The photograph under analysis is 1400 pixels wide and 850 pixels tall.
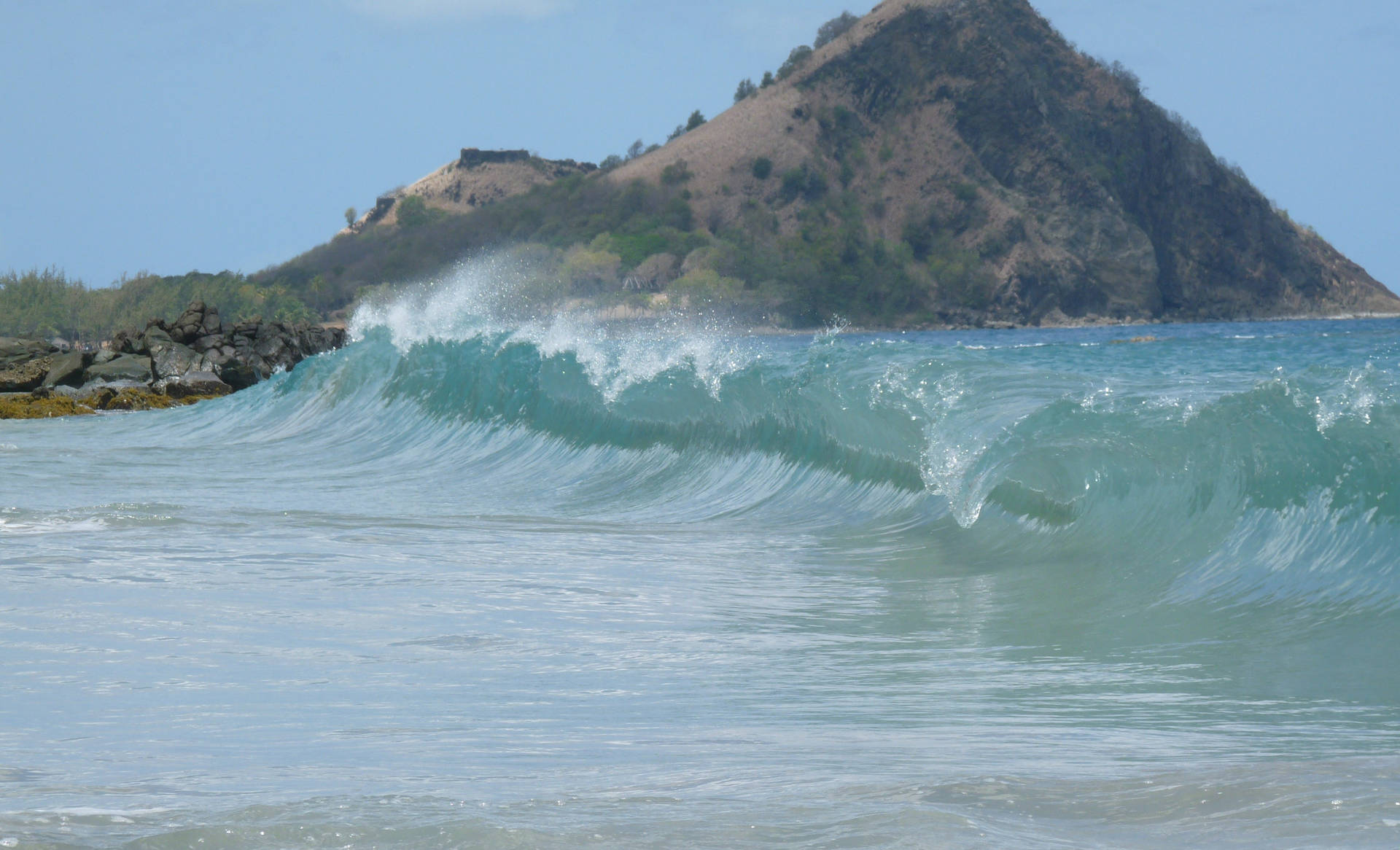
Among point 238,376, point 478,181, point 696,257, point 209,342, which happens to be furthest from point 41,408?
point 478,181

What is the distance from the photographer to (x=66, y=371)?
84.8 ft

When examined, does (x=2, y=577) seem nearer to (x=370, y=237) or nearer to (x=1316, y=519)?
(x=1316, y=519)

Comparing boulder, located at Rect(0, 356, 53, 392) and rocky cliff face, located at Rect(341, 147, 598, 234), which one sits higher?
rocky cliff face, located at Rect(341, 147, 598, 234)

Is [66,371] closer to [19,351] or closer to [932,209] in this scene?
[19,351]

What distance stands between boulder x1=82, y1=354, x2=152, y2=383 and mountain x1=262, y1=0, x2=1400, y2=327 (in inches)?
4133

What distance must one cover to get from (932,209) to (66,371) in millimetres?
128690

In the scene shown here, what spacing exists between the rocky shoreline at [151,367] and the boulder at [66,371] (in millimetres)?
17

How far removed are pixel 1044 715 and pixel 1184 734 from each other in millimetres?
401

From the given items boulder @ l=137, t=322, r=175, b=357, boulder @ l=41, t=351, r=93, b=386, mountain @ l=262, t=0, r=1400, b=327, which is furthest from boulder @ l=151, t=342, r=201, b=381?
mountain @ l=262, t=0, r=1400, b=327

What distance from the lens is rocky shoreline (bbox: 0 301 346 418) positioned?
A: 77.2ft

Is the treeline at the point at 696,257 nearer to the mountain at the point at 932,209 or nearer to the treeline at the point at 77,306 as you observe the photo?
the mountain at the point at 932,209

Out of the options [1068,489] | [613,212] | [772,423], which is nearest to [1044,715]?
[1068,489]

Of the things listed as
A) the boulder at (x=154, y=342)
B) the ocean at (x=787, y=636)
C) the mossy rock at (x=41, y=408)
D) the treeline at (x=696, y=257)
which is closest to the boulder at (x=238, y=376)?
the boulder at (x=154, y=342)

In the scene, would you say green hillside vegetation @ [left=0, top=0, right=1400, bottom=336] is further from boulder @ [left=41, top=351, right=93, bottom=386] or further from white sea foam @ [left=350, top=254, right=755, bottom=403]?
white sea foam @ [left=350, top=254, right=755, bottom=403]
